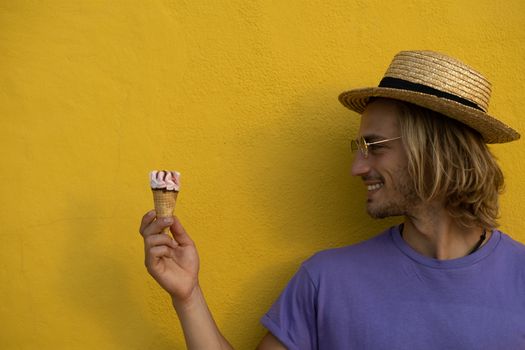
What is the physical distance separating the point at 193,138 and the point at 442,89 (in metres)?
1.16

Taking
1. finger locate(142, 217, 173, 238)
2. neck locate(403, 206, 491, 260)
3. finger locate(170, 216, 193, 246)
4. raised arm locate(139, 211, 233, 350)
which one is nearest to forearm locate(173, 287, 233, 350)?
raised arm locate(139, 211, 233, 350)

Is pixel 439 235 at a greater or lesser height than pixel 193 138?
lesser

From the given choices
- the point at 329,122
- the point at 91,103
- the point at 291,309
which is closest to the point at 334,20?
the point at 329,122

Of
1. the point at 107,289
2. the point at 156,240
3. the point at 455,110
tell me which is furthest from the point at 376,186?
the point at 107,289

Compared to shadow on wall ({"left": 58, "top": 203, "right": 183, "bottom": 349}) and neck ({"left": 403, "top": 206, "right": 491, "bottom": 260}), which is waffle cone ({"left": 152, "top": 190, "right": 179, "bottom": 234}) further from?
neck ({"left": 403, "top": 206, "right": 491, "bottom": 260})

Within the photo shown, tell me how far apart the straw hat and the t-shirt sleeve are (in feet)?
2.93

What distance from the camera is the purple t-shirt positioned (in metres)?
2.28

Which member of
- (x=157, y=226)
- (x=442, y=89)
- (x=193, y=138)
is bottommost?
(x=157, y=226)

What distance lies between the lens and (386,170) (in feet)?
7.98

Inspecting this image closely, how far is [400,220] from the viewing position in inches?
115

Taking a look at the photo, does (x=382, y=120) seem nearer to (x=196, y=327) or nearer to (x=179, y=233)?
(x=179, y=233)

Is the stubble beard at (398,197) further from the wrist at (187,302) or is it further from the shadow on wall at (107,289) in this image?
the shadow on wall at (107,289)

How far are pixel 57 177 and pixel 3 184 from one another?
235 millimetres

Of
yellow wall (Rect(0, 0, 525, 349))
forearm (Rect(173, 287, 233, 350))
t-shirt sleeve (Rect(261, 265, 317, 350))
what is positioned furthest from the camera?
yellow wall (Rect(0, 0, 525, 349))
